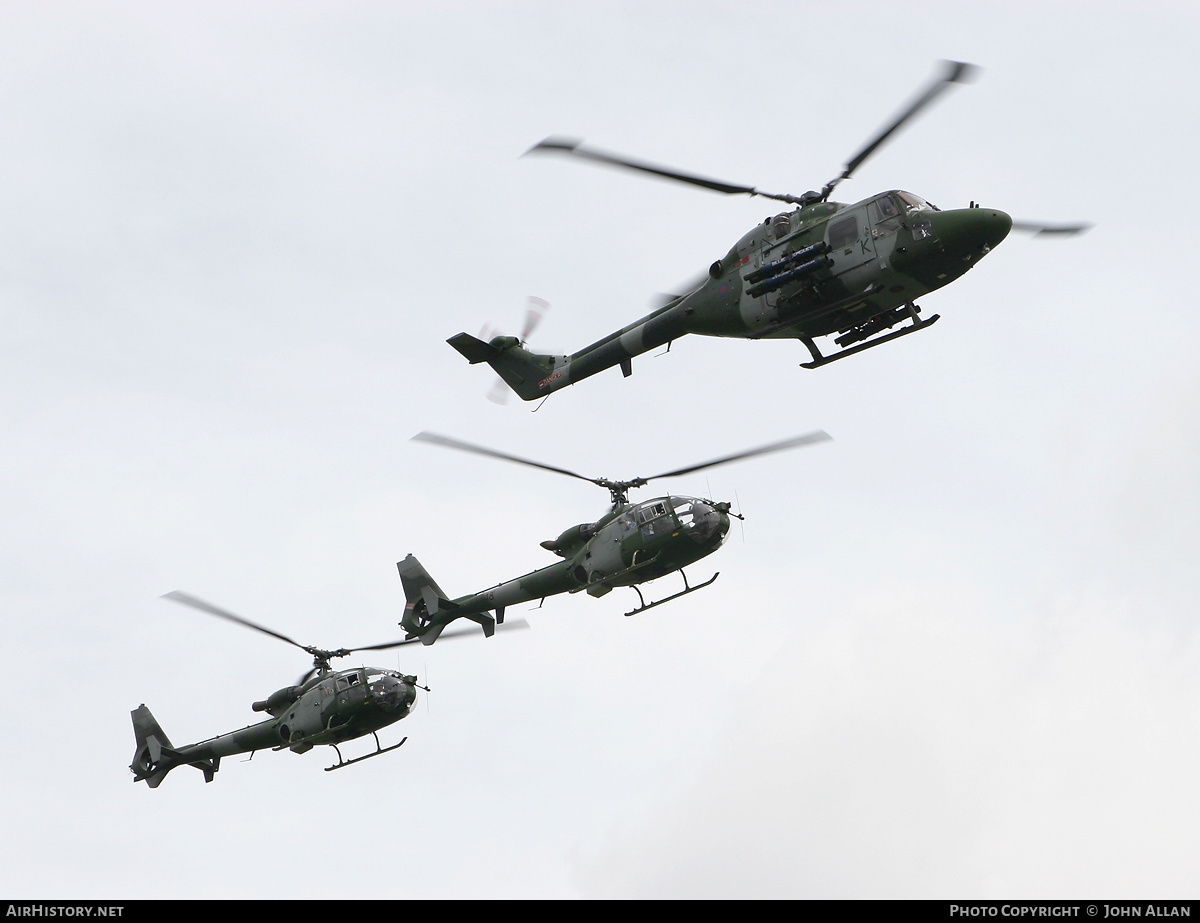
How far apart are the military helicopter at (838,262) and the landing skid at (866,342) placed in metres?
0.02

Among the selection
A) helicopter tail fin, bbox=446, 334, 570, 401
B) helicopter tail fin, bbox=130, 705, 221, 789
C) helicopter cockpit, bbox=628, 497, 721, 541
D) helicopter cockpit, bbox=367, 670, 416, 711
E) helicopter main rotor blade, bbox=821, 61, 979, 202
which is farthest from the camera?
helicopter tail fin, bbox=130, 705, 221, 789

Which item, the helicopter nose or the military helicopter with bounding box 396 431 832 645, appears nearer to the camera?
the helicopter nose

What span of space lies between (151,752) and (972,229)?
124 feet

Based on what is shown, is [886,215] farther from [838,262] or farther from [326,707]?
[326,707]

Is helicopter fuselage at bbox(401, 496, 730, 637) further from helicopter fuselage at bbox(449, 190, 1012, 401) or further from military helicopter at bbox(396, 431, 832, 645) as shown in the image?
helicopter fuselage at bbox(449, 190, 1012, 401)

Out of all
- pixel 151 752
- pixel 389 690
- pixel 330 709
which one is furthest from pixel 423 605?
pixel 151 752

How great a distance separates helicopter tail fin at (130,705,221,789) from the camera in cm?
5419

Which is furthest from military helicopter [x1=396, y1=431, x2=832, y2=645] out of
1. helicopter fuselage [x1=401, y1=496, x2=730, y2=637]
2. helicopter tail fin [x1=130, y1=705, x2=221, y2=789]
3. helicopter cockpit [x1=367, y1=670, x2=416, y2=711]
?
helicopter tail fin [x1=130, y1=705, x2=221, y2=789]

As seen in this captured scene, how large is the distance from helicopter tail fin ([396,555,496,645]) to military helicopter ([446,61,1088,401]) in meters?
14.2

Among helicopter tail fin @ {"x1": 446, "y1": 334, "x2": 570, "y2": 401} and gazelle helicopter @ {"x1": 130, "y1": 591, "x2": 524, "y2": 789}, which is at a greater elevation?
helicopter tail fin @ {"x1": 446, "y1": 334, "x2": 570, "y2": 401}

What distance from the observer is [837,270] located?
31953 mm

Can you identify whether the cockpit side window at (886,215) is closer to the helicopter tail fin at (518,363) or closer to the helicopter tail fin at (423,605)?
the helicopter tail fin at (518,363)

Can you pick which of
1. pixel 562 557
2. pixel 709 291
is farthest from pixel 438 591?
pixel 709 291

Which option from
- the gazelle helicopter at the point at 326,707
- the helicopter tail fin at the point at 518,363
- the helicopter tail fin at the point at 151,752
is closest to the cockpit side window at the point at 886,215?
Result: the helicopter tail fin at the point at 518,363
